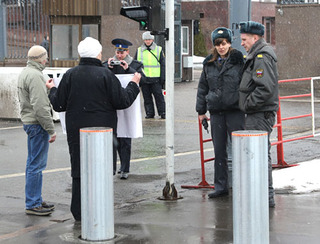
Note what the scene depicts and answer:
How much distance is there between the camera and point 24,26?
83.3 ft

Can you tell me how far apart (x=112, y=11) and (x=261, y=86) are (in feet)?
54.7

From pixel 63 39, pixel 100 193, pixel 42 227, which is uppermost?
pixel 63 39

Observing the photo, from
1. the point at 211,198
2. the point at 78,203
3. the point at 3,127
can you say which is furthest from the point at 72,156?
the point at 3,127

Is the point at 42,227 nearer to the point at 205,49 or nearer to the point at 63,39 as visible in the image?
the point at 63,39

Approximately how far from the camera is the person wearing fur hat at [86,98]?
23.7 ft

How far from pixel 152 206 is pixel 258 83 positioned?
69.2 inches

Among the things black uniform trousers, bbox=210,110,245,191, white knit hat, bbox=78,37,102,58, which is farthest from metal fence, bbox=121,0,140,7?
white knit hat, bbox=78,37,102,58

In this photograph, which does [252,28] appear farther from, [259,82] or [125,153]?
[125,153]

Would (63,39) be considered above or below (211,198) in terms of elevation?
above

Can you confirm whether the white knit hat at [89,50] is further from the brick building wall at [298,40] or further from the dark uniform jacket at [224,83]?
the brick building wall at [298,40]

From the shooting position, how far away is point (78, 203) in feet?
24.2

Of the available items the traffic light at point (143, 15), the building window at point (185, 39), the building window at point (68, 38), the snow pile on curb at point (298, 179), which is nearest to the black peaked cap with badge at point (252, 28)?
the traffic light at point (143, 15)

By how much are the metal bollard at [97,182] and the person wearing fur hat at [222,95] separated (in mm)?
2120

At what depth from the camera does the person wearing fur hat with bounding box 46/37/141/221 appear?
23.7 feet
